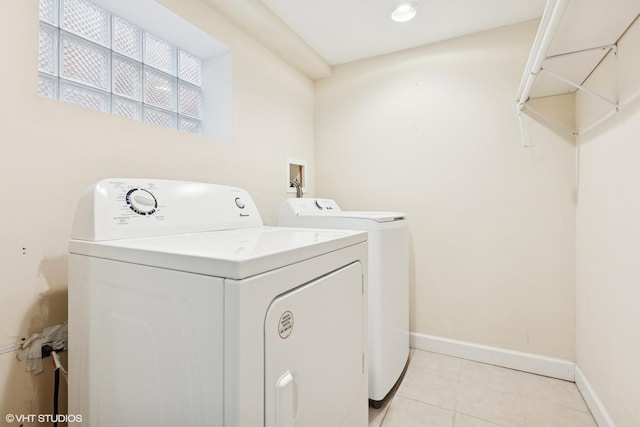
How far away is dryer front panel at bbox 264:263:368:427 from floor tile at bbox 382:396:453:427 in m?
0.44

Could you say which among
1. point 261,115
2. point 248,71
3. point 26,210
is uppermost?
point 248,71

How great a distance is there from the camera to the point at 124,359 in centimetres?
78

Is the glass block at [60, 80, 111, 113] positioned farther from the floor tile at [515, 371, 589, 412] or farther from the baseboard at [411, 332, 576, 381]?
the floor tile at [515, 371, 589, 412]

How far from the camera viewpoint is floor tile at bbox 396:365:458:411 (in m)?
1.64

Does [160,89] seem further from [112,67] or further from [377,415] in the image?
[377,415]

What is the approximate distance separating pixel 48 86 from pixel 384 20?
5.91ft

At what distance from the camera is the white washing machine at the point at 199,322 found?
61 centimetres

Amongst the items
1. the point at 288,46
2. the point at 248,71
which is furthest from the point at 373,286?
the point at 288,46

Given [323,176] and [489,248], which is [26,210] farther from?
[489,248]

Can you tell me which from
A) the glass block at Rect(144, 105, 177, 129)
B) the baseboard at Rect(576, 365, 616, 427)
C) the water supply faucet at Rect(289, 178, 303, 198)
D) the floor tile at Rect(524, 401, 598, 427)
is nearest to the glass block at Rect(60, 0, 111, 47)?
the glass block at Rect(144, 105, 177, 129)

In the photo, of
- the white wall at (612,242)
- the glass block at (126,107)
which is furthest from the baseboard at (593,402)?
the glass block at (126,107)

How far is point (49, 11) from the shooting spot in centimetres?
119

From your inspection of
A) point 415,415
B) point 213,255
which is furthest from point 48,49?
point 415,415

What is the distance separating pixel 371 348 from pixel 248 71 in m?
1.80
